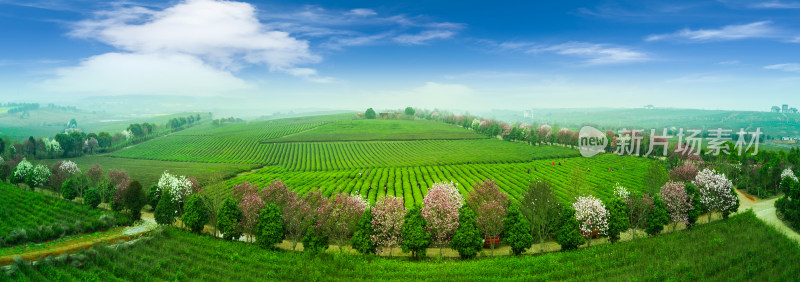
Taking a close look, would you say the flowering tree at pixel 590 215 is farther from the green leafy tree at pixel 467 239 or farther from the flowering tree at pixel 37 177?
the flowering tree at pixel 37 177

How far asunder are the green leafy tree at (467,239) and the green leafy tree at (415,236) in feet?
9.86

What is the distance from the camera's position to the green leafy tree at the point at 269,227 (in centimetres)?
3956

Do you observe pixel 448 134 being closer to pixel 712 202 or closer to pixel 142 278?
pixel 712 202

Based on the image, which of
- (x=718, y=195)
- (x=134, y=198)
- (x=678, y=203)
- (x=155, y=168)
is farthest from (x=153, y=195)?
(x=718, y=195)

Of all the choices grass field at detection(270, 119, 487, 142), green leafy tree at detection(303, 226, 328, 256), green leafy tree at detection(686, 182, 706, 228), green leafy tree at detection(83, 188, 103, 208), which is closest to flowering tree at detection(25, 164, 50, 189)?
green leafy tree at detection(83, 188, 103, 208)

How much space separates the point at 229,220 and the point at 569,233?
1500 inches

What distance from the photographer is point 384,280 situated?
28.6 metres

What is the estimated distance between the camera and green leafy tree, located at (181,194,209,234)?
145 ft

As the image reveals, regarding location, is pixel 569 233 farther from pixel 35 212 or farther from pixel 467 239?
pixel 35 212

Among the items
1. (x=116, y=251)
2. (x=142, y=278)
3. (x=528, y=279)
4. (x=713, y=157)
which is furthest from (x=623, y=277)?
(x=713, y=157)

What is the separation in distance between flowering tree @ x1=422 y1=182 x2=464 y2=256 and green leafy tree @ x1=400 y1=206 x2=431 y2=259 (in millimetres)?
949

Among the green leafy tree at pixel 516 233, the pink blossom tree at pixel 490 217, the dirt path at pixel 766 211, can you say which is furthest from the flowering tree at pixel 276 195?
the dirt path at pixel 766 211

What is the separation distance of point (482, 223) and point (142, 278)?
1196 inches

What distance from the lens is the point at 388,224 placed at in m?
38.2
